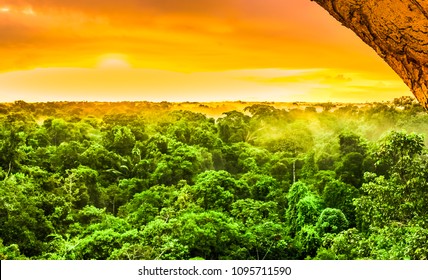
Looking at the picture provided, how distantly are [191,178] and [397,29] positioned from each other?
824 centimetres

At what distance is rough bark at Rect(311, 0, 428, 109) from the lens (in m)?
2.65

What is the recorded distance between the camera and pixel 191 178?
35.3 feet

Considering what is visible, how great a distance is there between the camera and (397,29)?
2.68 meters

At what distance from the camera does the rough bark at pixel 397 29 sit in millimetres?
2654

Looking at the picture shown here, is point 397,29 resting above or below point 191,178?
above

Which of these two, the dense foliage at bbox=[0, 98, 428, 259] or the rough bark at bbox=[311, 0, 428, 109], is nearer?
the rough bark at bbox=[311, 0, 428, 109]

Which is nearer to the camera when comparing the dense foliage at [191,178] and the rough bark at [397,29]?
the rough bark at [397,29]

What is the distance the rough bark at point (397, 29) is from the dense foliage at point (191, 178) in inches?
256

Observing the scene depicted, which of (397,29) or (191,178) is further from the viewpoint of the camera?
(191,178)

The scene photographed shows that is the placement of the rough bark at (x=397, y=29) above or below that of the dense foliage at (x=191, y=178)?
above

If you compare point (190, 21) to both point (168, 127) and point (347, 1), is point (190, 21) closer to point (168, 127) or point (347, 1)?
point (168, 127)

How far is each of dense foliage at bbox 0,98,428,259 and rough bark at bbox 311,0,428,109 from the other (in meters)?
6.51

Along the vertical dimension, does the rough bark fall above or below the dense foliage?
above
